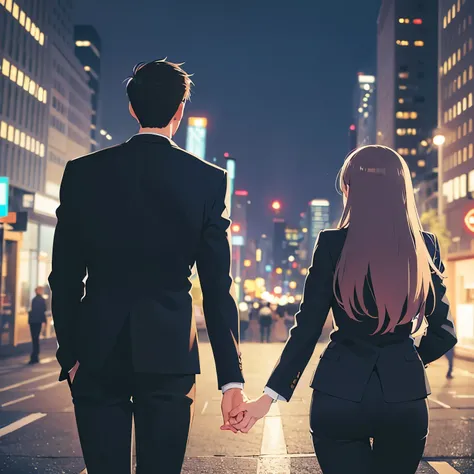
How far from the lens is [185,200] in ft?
9.68

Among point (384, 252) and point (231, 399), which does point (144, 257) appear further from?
point (384, 252)

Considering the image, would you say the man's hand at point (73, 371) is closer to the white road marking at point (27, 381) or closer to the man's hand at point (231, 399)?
the man's hand at point (231, 399)

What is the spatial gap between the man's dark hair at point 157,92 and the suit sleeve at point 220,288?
14.8 inches

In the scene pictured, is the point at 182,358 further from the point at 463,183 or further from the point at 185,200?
the point at 463,183

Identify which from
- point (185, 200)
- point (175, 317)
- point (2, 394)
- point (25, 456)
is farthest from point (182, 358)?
point (2, 394)

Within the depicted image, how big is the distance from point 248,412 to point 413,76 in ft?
559

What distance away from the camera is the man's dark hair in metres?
3.12

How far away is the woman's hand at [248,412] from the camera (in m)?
3.22

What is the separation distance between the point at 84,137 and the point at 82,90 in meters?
7.15

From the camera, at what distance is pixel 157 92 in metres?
3.11

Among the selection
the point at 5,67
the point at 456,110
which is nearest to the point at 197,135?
the point at 456,110

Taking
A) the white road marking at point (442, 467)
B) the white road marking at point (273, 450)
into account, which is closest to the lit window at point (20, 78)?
the white road marking at point (273, 450)

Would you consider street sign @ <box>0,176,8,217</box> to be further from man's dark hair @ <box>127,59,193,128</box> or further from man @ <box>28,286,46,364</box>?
man's dark hair @ <box>127,59,193,128</box>

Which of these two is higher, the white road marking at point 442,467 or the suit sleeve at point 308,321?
the suit sleeve at point 308,321
